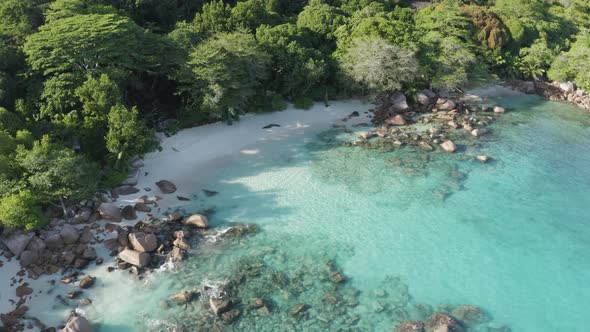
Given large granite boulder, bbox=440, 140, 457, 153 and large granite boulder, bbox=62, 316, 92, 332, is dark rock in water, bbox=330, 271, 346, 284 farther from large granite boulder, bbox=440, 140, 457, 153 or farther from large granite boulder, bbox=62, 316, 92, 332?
large granite boulder, bbox=440, 140, 457, 153

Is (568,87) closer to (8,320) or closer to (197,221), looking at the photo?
(197,221)

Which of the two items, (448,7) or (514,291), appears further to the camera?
(448,7)

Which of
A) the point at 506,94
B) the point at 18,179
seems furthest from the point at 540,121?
the point at 18,179

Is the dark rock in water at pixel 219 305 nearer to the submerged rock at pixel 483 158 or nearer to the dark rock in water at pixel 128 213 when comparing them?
the dark rock in water at pixel 128 213

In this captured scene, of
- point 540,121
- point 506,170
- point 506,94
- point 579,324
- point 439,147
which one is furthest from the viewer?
point 506,94

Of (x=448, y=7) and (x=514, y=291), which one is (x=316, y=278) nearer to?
(x=514, y=291)

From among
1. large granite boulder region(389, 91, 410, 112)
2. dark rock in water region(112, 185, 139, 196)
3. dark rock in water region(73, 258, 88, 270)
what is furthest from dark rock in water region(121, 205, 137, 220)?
large granite boulder region(389, 91, 410, 112)

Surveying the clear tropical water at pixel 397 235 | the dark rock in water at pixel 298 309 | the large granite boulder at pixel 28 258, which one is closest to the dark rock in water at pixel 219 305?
the clear tropical water at pixel 397 235
